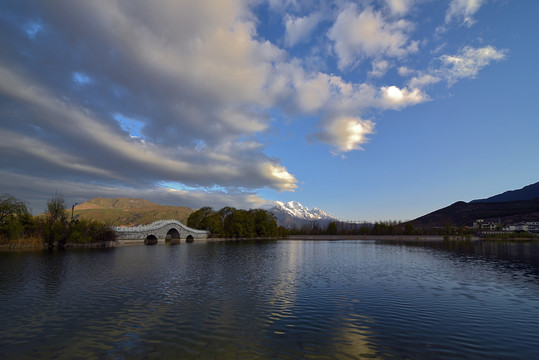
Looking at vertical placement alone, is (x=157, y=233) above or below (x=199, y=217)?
below

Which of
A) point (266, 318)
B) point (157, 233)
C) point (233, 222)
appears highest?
point (233, 222)

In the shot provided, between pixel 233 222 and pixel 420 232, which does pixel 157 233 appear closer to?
pixel 233 222

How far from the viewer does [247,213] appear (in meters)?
145

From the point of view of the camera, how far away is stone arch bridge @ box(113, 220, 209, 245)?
8481 centimetres

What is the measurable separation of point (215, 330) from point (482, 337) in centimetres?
1088

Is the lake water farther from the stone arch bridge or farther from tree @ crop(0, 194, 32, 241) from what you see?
the stone arch bridge

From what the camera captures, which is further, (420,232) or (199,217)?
(420,232)

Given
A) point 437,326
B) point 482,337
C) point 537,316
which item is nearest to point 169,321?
point 437,326

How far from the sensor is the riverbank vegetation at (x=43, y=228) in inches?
2030

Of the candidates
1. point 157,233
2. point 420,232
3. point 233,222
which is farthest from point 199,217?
point 420,232

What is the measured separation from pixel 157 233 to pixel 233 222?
3832 cm

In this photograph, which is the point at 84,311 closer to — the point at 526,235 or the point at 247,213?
the point at 247,213

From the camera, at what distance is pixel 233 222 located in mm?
131875

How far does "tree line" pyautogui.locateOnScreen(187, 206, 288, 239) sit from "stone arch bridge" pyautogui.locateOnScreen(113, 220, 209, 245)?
6.51 m
